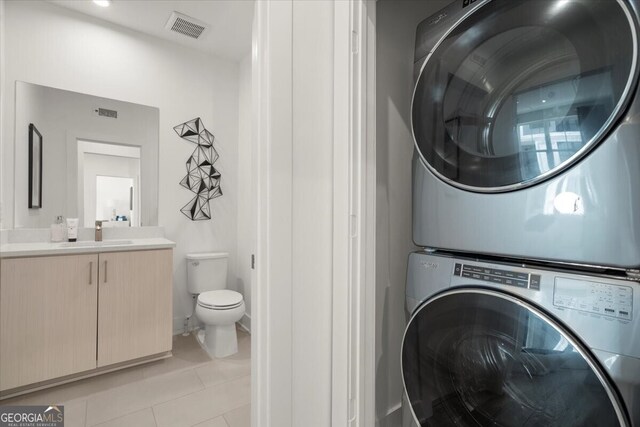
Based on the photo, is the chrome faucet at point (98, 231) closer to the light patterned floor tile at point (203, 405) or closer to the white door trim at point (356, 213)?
the light patterned floor tile at point (203, 405)

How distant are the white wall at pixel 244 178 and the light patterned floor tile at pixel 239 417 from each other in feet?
3.74

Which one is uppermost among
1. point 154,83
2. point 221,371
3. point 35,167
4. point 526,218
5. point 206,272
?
point 154,83

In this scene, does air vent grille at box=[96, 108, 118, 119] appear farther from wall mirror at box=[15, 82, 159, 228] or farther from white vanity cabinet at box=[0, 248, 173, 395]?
white vanity cabinet at box=[0, 248, 173, 395]

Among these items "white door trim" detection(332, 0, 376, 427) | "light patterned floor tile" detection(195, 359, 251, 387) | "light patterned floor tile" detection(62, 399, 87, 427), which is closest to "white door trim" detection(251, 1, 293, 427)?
"white door trim" detection(332, 0, 376, 427)

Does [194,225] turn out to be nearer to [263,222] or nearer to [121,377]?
[121,377]

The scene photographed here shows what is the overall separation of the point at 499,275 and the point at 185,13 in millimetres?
2735

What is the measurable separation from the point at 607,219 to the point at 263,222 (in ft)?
3.01

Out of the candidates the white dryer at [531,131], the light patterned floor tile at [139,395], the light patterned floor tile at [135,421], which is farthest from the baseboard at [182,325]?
the white dryer at [531,131]

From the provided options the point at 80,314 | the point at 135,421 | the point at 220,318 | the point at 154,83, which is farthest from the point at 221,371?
the point at 154,83

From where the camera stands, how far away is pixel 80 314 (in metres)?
1.81

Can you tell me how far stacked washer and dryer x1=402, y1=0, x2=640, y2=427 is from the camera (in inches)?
24.3

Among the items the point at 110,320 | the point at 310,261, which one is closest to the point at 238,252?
the point at 110,320

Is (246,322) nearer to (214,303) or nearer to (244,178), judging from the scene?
(214,303)

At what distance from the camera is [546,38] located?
28.6 inches
